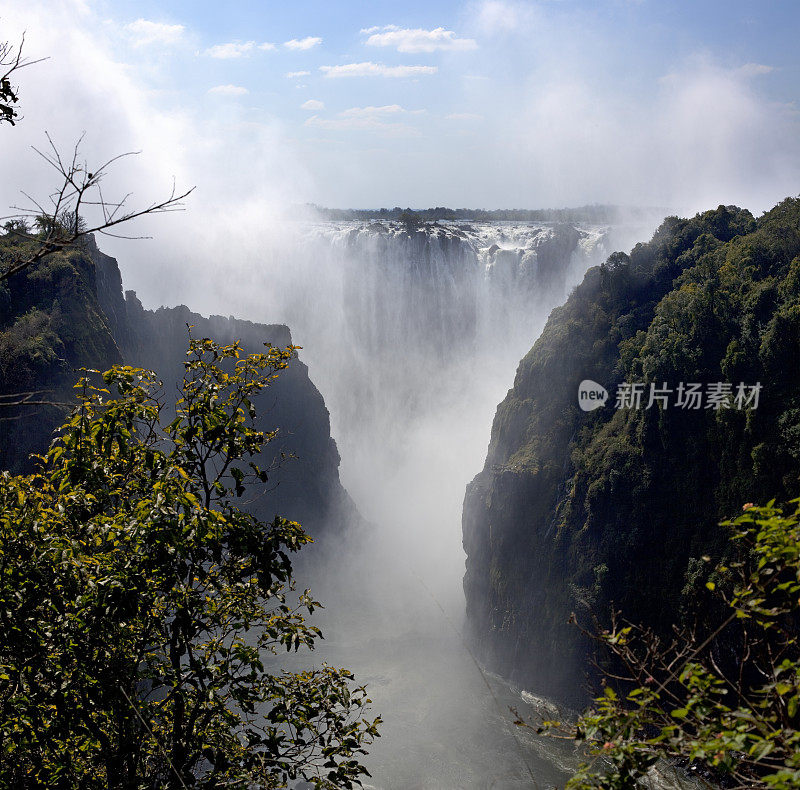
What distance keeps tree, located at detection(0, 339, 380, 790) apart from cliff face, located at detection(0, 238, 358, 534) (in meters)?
11.0

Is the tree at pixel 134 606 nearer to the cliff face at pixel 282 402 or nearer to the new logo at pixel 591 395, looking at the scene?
the new logo at pixel 591 395

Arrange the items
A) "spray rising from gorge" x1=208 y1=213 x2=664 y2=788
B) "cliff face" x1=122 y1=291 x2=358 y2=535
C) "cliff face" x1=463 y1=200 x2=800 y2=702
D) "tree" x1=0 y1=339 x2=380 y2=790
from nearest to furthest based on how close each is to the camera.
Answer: "tree" x1=0 y1=339 x2=380 y2=790 → "cliff face" x1=463 y1=200 x2=800 y2=702 → "spray rising from gorge" x1=208 y1=213 x2=664 y2=788 → "cliff face" x1=122 y1=291 x2=358 y2=535

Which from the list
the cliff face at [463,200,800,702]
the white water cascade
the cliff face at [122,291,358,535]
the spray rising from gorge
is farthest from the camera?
the cliff face at [122,291,358,535]

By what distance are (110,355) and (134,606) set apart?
2977 centimetres

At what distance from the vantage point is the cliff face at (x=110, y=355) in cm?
2603

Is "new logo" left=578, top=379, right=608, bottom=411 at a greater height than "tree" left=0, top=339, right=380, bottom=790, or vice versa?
"tree" left=0, top=339, right=380, bottom=790

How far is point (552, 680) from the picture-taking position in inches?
1107

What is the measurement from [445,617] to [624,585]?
12397 millimetres

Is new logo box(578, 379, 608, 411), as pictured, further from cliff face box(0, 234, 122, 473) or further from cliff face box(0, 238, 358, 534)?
cliff face box(0, 234, 122, 473)

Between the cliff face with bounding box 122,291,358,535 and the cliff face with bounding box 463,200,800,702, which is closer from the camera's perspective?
the cliff face with bounding box 463,200,800,702

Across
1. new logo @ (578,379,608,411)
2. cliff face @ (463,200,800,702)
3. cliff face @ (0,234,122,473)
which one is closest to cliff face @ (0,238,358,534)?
cliff face @ (0,234,122,473)

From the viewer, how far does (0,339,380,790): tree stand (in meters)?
4.60

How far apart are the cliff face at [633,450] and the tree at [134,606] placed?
21.9m

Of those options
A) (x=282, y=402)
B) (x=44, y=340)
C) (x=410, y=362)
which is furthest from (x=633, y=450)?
(x=410, y=362)
